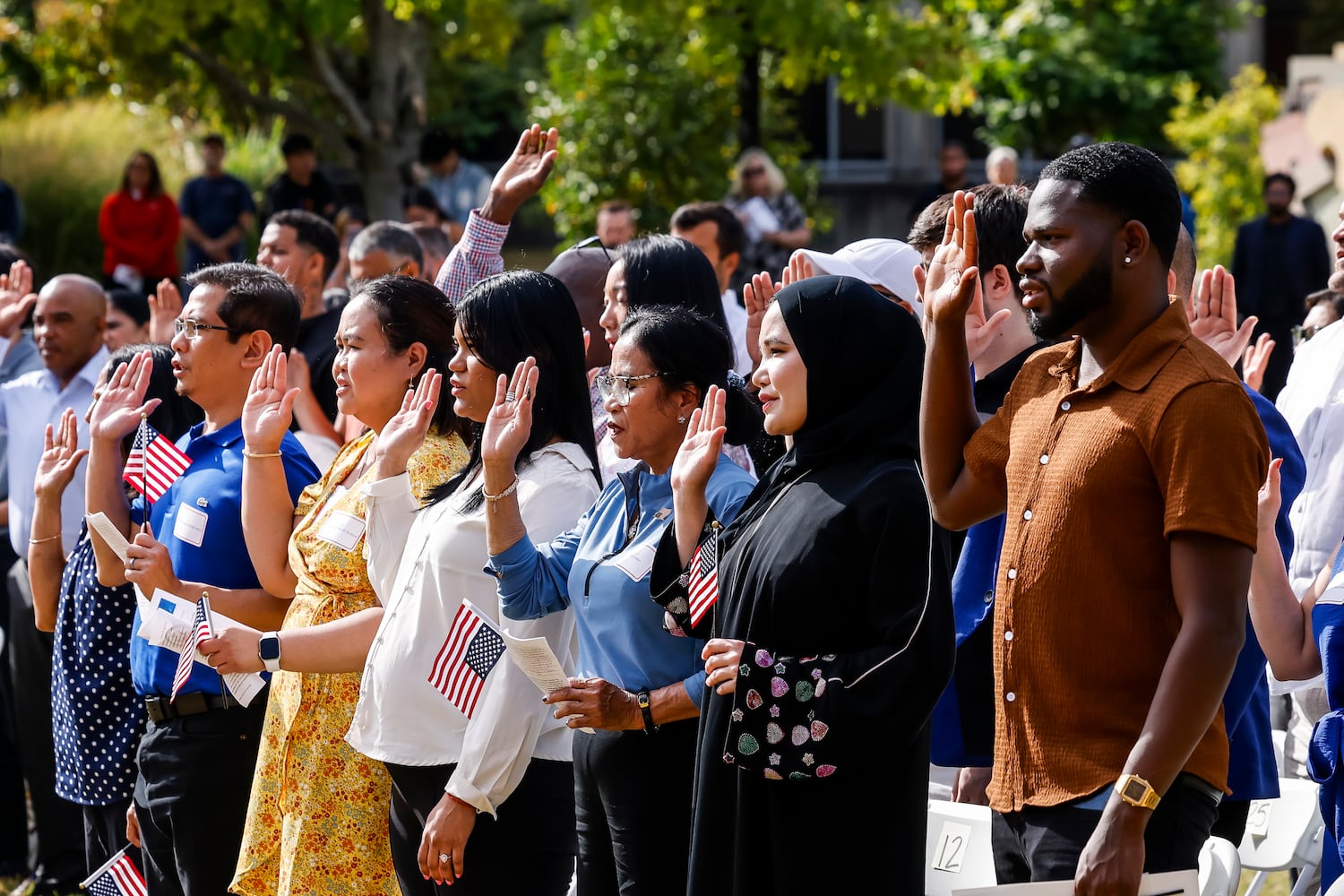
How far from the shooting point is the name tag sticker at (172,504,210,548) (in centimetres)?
453

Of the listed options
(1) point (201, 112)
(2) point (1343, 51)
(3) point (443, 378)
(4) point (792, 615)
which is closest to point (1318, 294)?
(3) point (443, 378)

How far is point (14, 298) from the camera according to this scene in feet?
23.9

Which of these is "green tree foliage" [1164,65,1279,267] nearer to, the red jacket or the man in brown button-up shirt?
the red jacket

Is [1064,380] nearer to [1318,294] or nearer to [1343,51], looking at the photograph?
[1318,294]

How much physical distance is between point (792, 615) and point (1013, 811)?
21.9 inches

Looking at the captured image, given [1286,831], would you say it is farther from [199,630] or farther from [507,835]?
[199,630]

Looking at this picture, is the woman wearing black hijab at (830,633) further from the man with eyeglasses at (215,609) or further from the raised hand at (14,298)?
the raised hand at (14,298)

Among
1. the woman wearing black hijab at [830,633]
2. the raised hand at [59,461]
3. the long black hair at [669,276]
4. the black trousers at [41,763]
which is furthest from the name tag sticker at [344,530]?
the black trousers at [41,763]

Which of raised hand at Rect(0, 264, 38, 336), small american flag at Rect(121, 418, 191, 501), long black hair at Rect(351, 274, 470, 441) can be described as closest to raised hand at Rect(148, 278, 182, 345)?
raised hand at Rect(0, 264, 38, 336)

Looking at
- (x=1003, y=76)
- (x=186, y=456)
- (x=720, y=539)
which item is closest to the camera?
(x=720, y=539)

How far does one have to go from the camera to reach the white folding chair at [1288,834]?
14.0ft

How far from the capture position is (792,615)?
3.17 m

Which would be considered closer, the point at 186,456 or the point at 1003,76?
the point at 186,456

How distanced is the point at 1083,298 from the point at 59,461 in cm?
354
